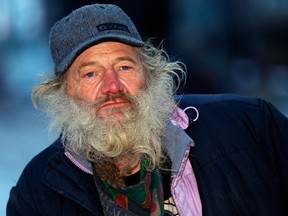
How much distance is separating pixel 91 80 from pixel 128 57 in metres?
0.21

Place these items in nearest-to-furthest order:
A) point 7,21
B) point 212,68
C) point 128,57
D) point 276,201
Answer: point 276,201, point 128,57, point 212,68, point 7,21

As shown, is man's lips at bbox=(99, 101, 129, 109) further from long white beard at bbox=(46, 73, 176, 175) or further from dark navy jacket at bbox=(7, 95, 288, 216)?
dark navy jacket at bbox=(7, 95, 288, 216)

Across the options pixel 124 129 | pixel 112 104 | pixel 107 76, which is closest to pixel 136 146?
pixel 124 129

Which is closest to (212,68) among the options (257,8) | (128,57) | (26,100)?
(257,8)

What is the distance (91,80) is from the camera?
2.96 m

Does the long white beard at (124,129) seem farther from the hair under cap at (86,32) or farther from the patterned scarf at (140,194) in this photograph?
the hair under cap at (86,32)

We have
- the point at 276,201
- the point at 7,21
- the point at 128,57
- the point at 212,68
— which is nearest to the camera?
the point at 276,201

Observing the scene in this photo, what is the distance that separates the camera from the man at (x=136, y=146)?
279 centimetres

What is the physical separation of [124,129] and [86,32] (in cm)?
48

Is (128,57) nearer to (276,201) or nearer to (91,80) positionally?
(91,80)

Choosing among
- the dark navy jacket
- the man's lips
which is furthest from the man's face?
the dark navy jacket

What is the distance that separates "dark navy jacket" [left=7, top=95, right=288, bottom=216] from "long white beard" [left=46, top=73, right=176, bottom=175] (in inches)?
4.8

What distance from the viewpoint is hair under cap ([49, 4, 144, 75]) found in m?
2.93

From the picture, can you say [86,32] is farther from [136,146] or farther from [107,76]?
[136,146]
